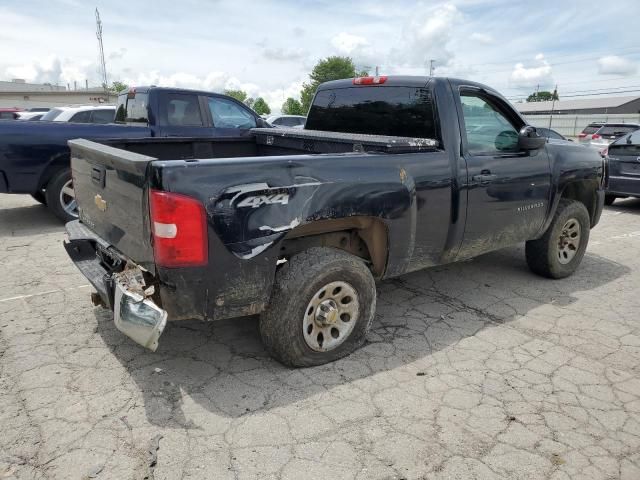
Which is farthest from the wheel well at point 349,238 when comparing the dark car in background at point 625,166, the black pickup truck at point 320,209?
the dark car in background at point 625,166

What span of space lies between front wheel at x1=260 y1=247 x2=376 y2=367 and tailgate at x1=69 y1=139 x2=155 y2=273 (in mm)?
816

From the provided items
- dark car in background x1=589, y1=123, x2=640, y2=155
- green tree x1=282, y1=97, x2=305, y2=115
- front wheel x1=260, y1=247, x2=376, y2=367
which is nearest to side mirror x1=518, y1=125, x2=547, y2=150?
front wheel x1=260, y1=247, x2=376, y2=367

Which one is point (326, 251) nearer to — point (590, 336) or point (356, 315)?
point (356, 315)

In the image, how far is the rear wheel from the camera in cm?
669

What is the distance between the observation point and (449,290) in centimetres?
484

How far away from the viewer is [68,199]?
6.91 metres

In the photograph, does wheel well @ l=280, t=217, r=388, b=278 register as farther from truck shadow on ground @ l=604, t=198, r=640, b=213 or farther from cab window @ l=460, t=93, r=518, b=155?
truck shadow on ground @ l=604, t=198, r=640, b=213

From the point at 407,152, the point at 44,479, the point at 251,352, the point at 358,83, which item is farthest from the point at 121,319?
the point at 358,83

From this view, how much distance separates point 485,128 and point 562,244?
181cm

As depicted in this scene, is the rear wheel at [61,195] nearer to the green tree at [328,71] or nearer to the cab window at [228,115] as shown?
the cab window at [228,115]

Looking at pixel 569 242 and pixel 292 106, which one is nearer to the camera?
pixel 569 242

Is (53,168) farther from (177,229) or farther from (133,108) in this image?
(177,229)

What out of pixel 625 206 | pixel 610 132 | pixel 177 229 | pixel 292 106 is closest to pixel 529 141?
pixel 177 229

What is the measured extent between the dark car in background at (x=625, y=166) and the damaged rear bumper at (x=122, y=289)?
865 cm
